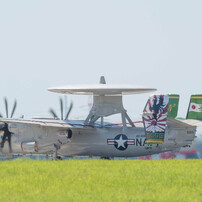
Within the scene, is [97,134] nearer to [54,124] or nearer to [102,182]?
[54,124]

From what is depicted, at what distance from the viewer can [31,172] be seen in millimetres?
22062

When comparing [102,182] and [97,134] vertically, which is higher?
[102,182]

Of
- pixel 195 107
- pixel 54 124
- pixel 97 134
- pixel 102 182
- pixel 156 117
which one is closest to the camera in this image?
pixel 102 182

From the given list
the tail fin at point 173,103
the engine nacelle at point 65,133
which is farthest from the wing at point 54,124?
the tail fin at point 173,103

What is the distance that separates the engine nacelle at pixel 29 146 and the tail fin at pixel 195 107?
38.8 ft

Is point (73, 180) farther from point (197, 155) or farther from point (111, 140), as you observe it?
point (197, 155)

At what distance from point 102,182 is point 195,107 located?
18584mm

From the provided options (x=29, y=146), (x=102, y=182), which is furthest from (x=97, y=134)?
(x=102, y=182)

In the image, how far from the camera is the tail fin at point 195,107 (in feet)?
117

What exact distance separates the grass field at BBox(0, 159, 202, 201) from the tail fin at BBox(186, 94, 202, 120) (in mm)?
11318

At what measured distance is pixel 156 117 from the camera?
2991 centimetres

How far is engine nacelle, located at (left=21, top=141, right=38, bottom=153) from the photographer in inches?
1356

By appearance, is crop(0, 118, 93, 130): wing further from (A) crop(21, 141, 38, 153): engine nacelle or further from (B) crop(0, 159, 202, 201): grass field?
(B) crop(0, 159, 202, 201): grass field

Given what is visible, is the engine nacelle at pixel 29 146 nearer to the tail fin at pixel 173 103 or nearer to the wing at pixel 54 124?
the wing at pixel 54 124
